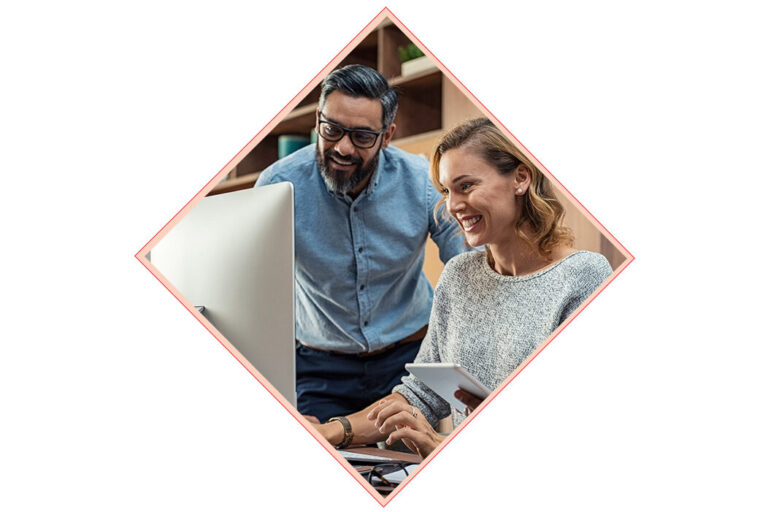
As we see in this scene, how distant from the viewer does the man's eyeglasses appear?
4.29 ft

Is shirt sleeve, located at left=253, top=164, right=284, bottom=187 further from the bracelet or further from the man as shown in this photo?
the bracelet

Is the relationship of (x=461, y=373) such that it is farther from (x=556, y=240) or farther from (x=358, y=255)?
(x=358, y=255)

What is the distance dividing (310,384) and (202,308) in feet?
1.67

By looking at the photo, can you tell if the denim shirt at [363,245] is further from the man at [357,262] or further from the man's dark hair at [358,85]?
the man's dark hair at [358,85]

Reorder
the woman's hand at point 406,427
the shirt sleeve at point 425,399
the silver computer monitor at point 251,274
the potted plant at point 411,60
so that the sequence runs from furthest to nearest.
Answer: the potted plant at point 411,60 < the shirt sleeve at point 425,399 < the woman's hand at point 406,427 < the silver computer monitor at point 251,274

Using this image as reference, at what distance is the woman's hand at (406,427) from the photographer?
1101mm

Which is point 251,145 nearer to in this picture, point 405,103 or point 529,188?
point 529,188

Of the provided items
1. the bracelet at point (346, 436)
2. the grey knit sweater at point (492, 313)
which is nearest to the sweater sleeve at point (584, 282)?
the grey knit sweater at point (492, 313)

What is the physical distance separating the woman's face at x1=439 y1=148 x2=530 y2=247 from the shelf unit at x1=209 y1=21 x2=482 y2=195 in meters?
0.34

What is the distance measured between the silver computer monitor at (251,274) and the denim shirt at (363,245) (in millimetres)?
386

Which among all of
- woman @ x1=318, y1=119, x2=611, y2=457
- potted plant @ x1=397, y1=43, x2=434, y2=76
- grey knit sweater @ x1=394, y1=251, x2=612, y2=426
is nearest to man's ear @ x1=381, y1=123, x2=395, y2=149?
woman @ x1=318, y1=119, x2=611, y2=457

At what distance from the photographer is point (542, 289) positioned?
1.17 m

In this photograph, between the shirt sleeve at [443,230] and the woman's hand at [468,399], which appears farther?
the shirt sleeve at [443,230]

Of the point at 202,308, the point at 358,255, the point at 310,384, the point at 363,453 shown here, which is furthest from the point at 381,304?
the point at 202,308
